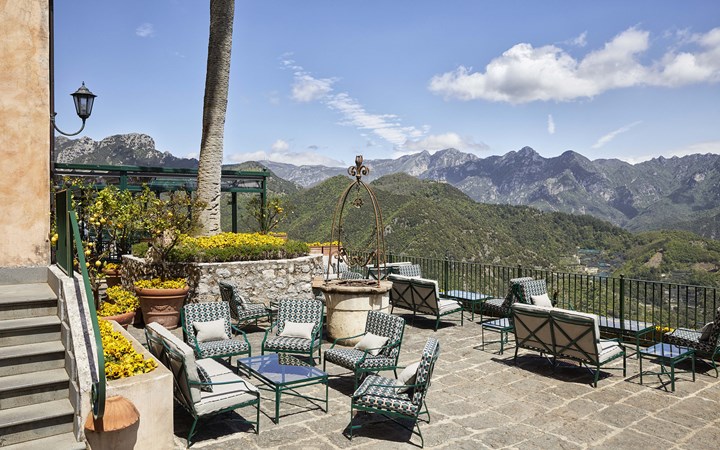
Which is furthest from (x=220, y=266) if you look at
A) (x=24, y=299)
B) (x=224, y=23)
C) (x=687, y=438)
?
(x=687, y=438)

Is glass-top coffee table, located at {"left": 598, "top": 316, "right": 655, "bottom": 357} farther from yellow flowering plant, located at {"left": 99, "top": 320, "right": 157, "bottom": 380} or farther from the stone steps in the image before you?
the stone steps

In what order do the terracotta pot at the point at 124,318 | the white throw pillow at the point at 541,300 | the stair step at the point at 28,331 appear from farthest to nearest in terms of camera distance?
the white throw pillow at the point at 541,300 → the terracotta pot at the point at 124,318 → the stair step at the point at 28,331

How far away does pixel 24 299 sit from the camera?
16.1ft

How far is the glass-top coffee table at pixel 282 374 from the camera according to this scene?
209 inches

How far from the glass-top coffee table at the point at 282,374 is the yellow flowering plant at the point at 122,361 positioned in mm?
1333

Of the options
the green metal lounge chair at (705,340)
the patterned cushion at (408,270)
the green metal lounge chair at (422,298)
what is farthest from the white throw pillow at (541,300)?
the patterned cushion at (408,270)

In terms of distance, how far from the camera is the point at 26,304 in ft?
16.1

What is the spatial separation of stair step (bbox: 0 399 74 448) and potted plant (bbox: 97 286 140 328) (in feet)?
12.5

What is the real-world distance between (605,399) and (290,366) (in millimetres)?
3901

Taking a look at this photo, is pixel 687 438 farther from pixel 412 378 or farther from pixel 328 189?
pixel 328 189

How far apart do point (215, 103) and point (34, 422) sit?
985cm

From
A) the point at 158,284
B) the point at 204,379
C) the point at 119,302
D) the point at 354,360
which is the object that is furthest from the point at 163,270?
the point at 204,379

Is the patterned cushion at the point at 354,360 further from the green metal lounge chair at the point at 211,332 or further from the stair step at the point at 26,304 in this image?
the stair step at the point at 26,304

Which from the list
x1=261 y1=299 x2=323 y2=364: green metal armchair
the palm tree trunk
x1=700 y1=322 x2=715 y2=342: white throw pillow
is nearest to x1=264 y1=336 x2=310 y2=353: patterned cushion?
x1=261 y1=299 x2=323 y2=364: green metal armchair
